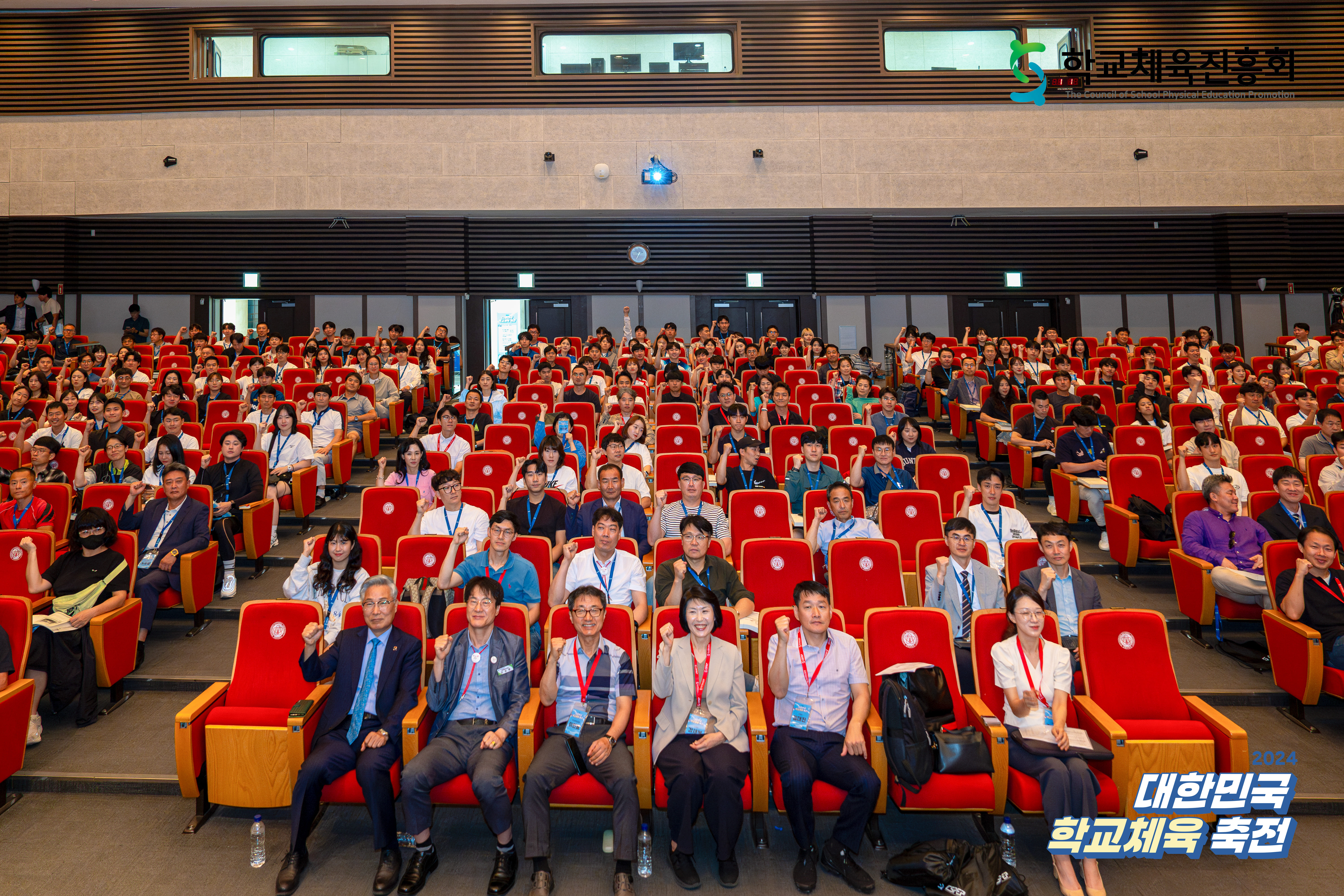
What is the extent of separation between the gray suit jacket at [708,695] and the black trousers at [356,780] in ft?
3.38

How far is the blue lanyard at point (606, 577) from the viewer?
3904 mm

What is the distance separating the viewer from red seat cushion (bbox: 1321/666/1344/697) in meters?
3.57

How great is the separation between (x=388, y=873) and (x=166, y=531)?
283 cm

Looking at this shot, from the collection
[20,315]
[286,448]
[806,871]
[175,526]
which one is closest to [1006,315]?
[286,448]

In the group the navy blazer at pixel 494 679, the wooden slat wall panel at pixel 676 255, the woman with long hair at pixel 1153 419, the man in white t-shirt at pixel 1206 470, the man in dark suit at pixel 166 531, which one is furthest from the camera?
the wooden slat wall panel at pixel 676 255

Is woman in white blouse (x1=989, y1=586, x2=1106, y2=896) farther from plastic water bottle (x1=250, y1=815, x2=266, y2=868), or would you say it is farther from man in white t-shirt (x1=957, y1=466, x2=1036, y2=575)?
plastic water bottle (x1=250, y1=815, x2=266, y2=868)

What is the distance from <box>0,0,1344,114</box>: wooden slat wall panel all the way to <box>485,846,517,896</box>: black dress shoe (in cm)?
1052

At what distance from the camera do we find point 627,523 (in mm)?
4754

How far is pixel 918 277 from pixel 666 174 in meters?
4.18

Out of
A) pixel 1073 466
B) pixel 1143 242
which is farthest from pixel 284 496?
pixel 1143 242

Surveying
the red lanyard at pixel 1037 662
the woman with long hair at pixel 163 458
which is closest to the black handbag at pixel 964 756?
the red lanyard at pixel 1037 662

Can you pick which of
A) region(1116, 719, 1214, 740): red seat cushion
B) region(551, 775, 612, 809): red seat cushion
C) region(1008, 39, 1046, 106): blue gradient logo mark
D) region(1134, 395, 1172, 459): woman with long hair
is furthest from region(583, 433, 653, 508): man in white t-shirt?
region(1008, 39, 1046, 106): blue gradient logo mark

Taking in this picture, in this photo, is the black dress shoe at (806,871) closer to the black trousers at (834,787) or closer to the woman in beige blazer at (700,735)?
the black trousers at (834,787)

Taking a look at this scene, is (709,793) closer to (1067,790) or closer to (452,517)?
(1067,790)
